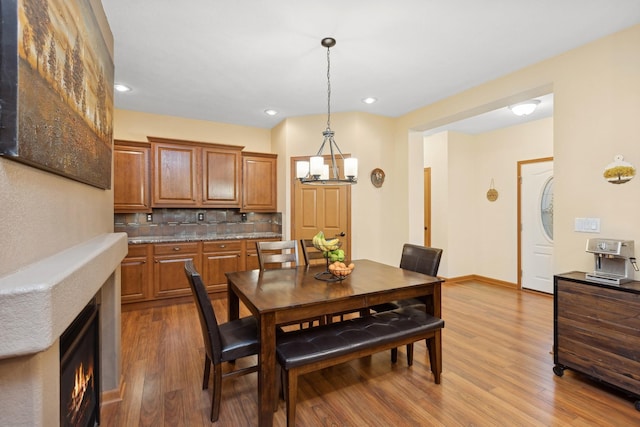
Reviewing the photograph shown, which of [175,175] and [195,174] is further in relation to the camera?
[195,174]

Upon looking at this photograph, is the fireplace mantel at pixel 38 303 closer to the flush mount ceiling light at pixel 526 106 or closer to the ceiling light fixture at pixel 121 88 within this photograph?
the ceiling light fixture at pixel 121 88

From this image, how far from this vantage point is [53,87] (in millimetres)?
1028

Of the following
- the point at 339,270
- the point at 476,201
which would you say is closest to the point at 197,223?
the point at 339,270

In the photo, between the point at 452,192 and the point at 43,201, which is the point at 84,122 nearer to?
the point at 43,201

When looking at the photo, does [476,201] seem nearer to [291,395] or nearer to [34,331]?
[291,395]

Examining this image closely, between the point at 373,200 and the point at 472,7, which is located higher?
the point at 472,7

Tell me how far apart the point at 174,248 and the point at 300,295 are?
2781mm

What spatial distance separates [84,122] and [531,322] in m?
4.38

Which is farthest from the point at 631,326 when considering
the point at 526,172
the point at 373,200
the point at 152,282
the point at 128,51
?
the point at 152,282

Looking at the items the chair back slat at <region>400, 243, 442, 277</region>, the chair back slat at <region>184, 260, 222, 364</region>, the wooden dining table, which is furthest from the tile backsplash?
the chair back slat at <region>184, 260, 222, 364</region>

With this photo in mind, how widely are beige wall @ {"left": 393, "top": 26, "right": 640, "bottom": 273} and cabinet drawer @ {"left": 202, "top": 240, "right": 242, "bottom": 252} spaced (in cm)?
378

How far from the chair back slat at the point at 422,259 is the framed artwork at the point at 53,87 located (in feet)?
8.43

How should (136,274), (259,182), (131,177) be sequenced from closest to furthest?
(136,274) < (131,177) < (259,182)

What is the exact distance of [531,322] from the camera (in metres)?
3.44
